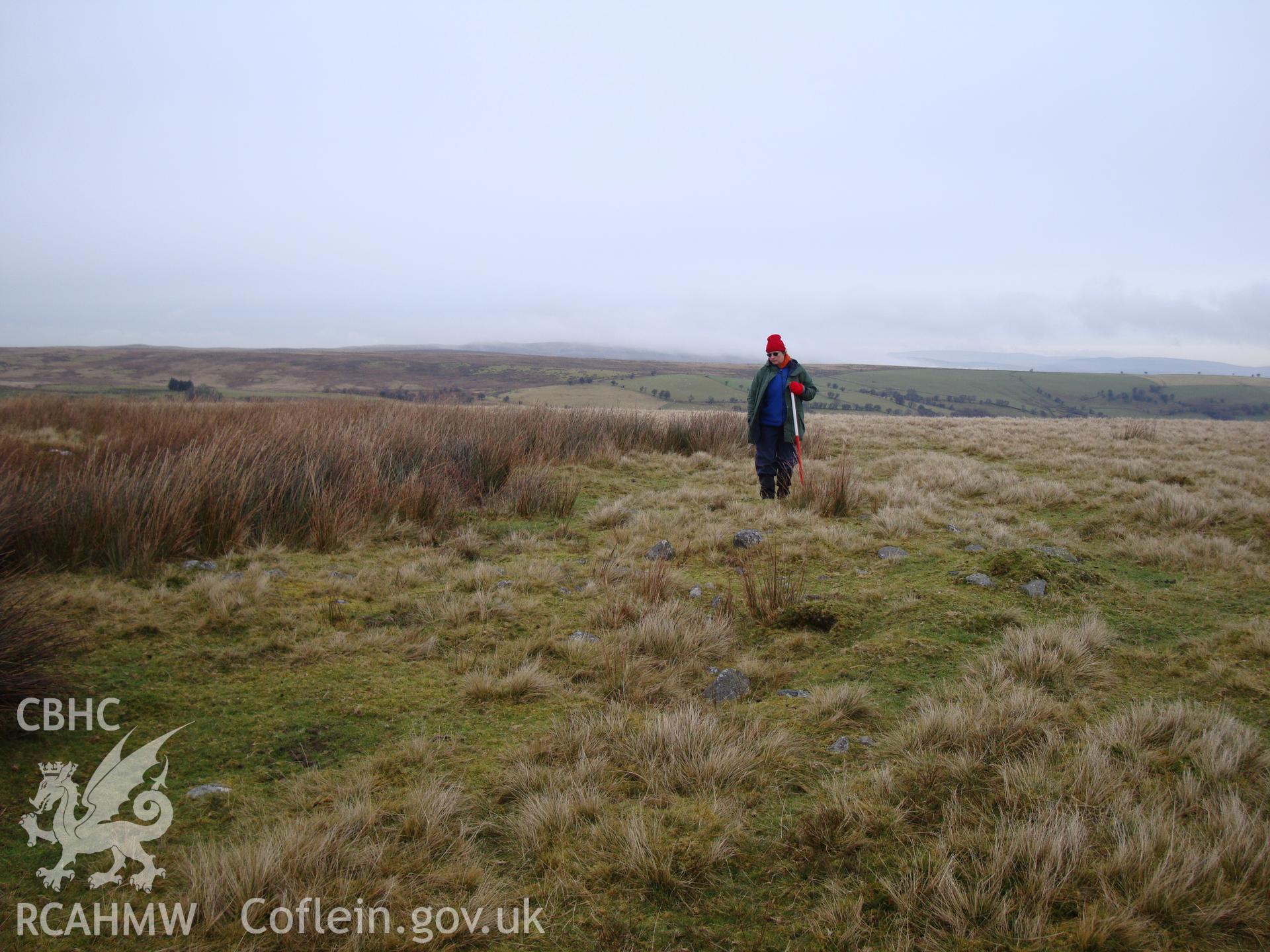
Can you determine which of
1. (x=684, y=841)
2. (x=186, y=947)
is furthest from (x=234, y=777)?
(x=684, y=841)

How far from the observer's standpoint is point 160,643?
12.2ft

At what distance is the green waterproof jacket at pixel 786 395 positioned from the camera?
8.33m

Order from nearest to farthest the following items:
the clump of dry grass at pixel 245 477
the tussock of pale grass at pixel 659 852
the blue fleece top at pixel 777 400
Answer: the tussock of pale grass at pixel 659 852 < the clump of dry grass at pixel 245 477 < the blue fleece top at pixel 777 400

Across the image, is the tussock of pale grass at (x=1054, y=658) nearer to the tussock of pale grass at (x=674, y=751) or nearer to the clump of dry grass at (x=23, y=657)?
the tussock of pale grass at (x=674, y=751)

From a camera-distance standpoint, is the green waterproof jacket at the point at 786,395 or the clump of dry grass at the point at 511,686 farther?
the green waterproof jacket at the point at 786,395

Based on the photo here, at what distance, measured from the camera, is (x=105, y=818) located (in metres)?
2.26

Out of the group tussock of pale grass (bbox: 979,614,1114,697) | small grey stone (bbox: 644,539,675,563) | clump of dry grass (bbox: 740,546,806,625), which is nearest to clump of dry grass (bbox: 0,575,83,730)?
clump of dry grass (bbox: 740,546,806,625)

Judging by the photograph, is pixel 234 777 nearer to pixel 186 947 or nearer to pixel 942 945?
pixel 186 947

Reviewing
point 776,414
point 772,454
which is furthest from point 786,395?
point 772,454

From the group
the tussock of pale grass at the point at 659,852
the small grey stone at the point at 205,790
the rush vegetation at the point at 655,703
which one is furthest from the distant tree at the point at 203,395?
the tussock of pale grass at the point at 659,852

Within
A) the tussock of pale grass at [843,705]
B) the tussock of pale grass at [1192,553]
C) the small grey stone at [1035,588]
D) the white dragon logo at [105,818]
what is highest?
the tussock of pale grass at [1192,553]

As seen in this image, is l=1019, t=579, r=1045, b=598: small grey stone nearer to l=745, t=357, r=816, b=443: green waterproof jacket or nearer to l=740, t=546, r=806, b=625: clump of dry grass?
l=740, t=546, r=806, b=625: clump of dry grass

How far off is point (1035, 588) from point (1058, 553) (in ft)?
3.99

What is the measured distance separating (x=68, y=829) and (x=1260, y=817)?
406 centimetres
